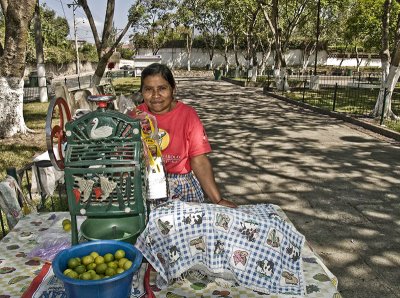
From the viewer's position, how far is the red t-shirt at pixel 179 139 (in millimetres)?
2930

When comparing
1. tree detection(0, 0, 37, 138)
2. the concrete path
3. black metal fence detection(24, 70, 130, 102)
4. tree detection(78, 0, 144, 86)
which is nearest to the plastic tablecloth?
the concrete path

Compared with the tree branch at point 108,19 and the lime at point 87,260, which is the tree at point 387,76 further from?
the lime at point 87,260

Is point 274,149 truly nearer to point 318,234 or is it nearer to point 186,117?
point 318,234

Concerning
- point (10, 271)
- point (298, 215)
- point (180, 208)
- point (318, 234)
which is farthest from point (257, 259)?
point (298, 215)

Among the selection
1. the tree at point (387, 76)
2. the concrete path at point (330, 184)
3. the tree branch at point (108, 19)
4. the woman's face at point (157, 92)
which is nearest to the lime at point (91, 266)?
the woman's face at point (157, 92)

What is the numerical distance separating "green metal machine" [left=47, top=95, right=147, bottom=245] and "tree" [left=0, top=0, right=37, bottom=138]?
303 inches

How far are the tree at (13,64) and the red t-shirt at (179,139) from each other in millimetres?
7235

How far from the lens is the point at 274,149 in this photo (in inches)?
360

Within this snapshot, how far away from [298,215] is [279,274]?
3.34 m

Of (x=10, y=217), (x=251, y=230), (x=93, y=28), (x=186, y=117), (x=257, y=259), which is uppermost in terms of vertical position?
(x=93, y=28)

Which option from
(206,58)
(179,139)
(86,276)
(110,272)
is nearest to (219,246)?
(110,272)

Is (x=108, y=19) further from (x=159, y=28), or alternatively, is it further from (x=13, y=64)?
(x=159, y=28)

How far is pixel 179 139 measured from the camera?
2.93 metres

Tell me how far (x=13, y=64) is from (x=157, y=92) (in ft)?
24.4
